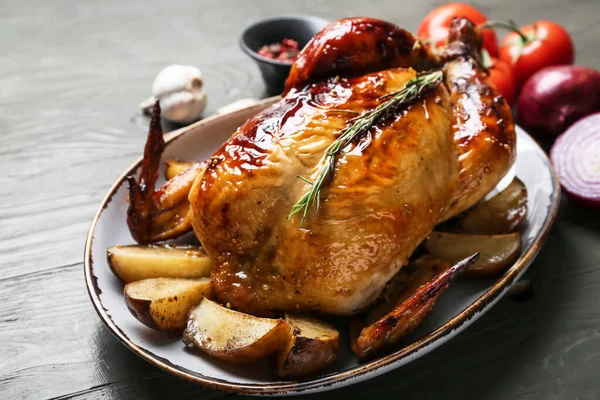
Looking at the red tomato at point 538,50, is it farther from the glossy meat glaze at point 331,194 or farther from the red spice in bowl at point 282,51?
the glossy meat glaze at point 331,194

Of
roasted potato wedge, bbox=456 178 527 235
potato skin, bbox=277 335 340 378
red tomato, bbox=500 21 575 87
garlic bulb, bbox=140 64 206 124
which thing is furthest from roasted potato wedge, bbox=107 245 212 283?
red tomato, bbox=500 21 575 87

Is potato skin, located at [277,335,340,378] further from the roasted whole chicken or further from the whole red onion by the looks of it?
the whole red onion

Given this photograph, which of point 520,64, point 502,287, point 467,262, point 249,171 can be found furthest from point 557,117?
point 249,171

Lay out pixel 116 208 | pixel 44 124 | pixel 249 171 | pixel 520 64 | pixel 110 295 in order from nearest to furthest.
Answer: pixel 249 171 → pixel 110 295 → pixel 116 208 → pixel 44 124 → pixel 520 64

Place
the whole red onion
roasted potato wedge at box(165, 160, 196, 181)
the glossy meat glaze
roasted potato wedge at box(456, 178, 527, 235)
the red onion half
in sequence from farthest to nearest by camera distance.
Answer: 1. the whole red onion
2. the red onion half
3. roasted potato wedge at box(165, 160, 196, 181)
4. roasted potato wedge at box(456, 178, 527, 235)
5. the glossy meat glaze

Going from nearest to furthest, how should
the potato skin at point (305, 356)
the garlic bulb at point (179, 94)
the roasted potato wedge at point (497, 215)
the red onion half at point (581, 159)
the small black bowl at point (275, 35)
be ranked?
the potato skin at point (305, 356), the roasted potato wedge at point (497, 215), the red onion half at point (581, 159), the garlic bulb at point (179, 94), the small black bowl at point (275, 35)

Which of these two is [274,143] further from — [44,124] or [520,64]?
[520,64]

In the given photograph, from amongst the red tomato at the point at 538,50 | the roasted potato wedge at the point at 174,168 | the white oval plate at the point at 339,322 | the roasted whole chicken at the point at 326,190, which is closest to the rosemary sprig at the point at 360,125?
the roasted whole chicken at the point at 326,190
